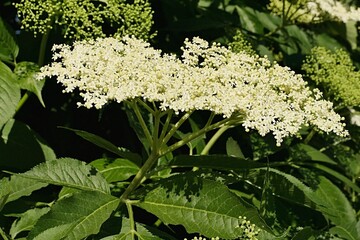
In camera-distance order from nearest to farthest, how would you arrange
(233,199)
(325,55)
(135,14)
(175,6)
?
(233,199) → (135,14) → (325,55) → (175,6)

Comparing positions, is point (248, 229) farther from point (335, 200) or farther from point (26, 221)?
point (335, 200)

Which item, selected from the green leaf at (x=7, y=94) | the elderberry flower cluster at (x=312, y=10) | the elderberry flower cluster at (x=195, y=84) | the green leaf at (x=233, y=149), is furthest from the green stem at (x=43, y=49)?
the elderberry flower cluster at (x=312, y=10)

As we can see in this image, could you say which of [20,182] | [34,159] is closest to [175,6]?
[34,159]

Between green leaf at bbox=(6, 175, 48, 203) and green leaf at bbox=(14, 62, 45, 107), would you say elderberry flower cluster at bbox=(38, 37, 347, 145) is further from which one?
green leaf at bbox=(6, 175, 48, 203)

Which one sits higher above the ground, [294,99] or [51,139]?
[294,99]

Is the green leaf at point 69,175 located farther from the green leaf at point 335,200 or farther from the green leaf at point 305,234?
the green leaf at point 335,200

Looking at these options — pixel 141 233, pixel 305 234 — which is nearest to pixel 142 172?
pixel 141 233

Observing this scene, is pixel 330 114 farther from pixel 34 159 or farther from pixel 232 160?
pixel 34 159
